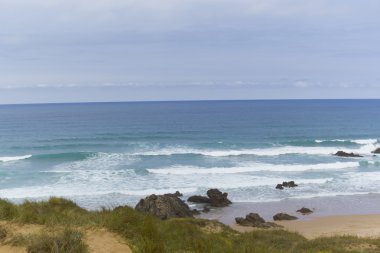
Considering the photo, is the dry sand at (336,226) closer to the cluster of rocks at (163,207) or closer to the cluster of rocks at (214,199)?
the cluster of rocks at (163,207)

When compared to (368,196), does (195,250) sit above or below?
above

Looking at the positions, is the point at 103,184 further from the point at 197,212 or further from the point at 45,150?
the point at 45,150

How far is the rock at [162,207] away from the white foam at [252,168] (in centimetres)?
1395

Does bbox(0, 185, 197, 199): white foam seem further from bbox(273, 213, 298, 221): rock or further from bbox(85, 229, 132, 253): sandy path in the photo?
bbox(85, 229, 132, 253): sandy path

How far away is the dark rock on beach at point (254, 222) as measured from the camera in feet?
64.0

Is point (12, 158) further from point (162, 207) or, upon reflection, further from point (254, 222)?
point (254, 222)

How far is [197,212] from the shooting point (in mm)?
22906

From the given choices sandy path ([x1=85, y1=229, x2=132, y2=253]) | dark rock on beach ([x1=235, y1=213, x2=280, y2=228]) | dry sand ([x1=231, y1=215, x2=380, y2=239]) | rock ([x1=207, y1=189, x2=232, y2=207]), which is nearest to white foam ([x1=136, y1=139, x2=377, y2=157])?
rock ([x1=207, y1=189, x2=232, y2=207])

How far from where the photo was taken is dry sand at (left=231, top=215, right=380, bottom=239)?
18.2 m

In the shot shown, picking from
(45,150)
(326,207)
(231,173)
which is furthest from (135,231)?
(45,150)

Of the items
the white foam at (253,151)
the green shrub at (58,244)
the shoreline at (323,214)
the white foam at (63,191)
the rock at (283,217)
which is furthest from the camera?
the white foam at (253,151)

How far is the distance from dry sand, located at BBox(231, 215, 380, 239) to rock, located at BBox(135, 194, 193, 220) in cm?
289

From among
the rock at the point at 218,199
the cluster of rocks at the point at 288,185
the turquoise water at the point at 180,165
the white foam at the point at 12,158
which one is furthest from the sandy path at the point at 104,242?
the white foam at the point at 12,158

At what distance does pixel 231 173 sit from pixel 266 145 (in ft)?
58.2
